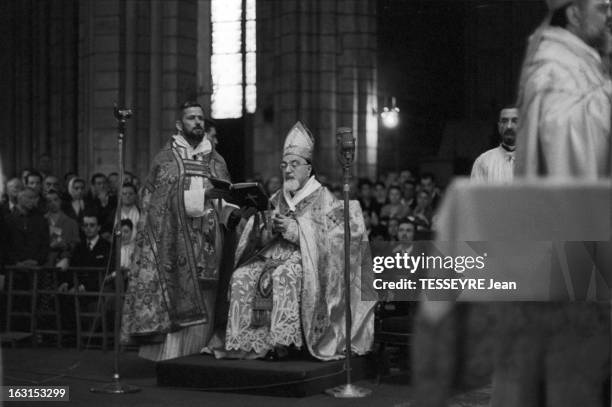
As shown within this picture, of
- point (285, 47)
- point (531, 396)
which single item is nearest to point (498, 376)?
point (531, 396)

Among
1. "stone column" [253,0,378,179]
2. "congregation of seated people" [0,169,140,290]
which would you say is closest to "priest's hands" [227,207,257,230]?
"congregation of seated people" [0,169,140,290]

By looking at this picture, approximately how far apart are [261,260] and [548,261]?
204 inches

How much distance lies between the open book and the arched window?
14559 mm

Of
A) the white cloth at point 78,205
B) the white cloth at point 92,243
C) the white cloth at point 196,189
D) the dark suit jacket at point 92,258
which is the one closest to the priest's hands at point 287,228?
the white cloth at point 196,189

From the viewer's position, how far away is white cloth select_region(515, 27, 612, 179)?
12.4 ft

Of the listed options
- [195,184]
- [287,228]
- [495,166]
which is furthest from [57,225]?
[495,166]

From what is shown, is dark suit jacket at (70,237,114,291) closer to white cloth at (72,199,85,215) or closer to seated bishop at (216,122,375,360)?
white cloth at (72,199,85,215)

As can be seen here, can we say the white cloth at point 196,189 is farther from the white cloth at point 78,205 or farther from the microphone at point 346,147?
the white cloth at point 78,205

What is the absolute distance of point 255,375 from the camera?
25.8 ft

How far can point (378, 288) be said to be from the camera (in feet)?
28.2

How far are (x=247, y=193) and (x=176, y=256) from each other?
0.88m

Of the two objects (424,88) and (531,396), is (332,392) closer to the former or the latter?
(531,396)

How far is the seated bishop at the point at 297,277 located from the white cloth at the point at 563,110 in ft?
14.3

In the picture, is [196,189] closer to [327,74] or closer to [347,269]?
[347,269]
